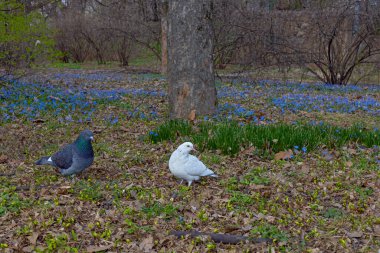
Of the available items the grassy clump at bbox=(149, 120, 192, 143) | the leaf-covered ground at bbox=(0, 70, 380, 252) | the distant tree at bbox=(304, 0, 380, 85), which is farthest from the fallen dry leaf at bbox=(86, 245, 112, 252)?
the distant tree at bbox=(304, 0, 380, 85)

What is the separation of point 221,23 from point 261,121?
373 inches

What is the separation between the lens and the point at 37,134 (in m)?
7.57

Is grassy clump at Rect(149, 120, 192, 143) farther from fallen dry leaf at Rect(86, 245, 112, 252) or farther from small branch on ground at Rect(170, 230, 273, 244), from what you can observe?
fallen dry leaf at Rect(86, 245, 112, 252)

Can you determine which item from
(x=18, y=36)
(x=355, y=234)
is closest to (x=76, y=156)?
(x=355, y=234)

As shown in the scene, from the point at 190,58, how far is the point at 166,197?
4.07 m

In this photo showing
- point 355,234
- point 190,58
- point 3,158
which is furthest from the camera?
point 190,58

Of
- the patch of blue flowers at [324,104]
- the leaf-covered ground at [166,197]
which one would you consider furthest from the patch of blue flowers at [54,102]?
the patch of blue flowers at [324,104]

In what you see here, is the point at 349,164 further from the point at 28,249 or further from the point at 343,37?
the point at 343,37

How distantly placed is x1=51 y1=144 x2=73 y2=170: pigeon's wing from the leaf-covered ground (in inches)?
8.7

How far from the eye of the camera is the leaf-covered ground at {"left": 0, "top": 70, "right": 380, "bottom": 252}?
3846 millimetres

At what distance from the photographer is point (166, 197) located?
187 inches

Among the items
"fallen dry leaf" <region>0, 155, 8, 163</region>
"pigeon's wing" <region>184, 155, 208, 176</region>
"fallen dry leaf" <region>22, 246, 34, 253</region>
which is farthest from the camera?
"fallen dry leaf" <region>0, 155, 8, 163</region>

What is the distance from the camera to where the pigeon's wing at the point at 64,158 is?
4945 millimetres

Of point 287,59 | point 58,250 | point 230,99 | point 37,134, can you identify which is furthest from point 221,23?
point 58,250
